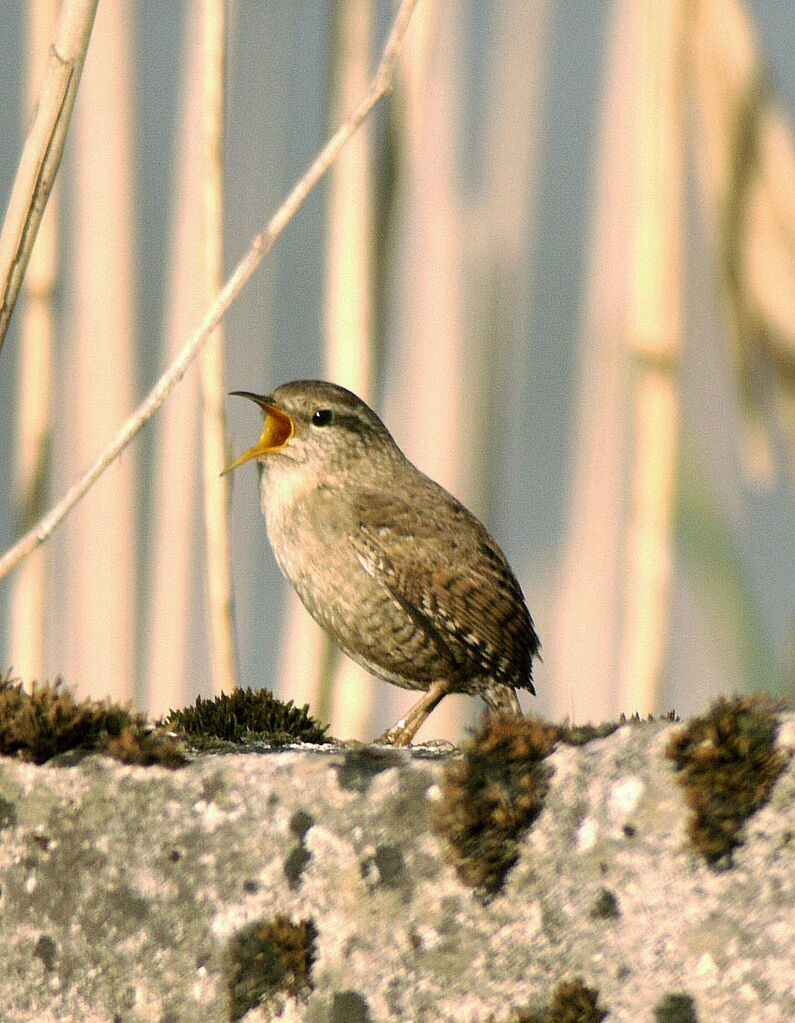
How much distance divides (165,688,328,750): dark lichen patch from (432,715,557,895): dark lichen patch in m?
0.51

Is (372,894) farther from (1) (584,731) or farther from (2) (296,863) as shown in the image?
(1) (584,731)

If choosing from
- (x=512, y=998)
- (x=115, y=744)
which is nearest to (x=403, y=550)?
(x=115, y=744)

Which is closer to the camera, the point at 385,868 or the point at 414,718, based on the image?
the point at 385,868

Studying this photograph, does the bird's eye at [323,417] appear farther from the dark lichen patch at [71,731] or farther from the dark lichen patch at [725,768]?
the dark lichen patch at [725,768]

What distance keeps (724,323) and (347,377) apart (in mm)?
805

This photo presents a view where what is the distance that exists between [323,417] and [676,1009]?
168 cm

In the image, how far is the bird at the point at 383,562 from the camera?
2.59 metres

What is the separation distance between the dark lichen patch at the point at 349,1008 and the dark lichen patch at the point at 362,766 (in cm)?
20

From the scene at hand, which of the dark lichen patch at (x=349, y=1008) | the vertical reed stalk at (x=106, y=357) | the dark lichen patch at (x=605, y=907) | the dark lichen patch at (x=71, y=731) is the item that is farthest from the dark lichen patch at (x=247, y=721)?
the vertical reed stalk at (x=106, y=357)

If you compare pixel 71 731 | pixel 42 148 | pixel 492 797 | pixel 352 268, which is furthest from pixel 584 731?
pixel 352 268

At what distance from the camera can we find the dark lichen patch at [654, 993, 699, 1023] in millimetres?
1293

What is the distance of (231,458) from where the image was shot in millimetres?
2516

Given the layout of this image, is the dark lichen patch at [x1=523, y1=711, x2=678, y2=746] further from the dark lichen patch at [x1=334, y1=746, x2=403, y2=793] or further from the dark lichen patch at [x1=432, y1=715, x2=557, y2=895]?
the dark lichen patch at [x1=334, y1=746, x2=403, y2=793]

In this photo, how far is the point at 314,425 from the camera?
279 centimetres
